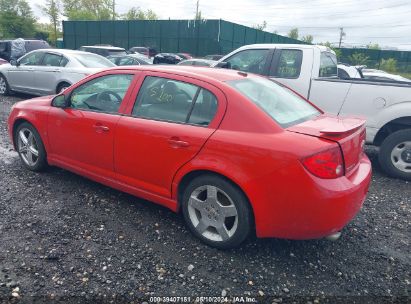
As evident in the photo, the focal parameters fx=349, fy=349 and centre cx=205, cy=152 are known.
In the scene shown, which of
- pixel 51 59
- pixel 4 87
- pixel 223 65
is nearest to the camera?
pixel 223 65

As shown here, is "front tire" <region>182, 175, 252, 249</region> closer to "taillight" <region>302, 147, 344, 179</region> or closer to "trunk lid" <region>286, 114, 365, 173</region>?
"taillight" <region>302, 147, 344, 179</region>

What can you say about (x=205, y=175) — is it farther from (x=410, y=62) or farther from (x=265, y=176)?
(x=410, y=62)

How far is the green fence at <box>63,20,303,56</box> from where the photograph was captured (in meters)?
30.1

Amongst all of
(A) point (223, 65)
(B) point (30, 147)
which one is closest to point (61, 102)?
(B) point (30, 147)

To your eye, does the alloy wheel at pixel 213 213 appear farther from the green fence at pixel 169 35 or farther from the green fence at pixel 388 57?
the green fence at pixel 388 57

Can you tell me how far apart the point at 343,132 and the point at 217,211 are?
1.22 metres

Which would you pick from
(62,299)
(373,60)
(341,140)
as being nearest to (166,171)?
(62,299)

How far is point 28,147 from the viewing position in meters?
4.62

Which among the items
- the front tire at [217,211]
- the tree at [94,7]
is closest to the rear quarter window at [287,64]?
the front tire at [217,211]

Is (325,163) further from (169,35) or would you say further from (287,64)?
(169,35)

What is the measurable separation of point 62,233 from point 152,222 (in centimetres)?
85

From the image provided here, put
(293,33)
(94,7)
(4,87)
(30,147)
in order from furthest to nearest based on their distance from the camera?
1. (293,33)
2. (94,7)
3. (4,87)
4. (30,147)

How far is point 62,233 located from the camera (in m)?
3.28

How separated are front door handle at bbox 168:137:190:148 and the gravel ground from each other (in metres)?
0.89
